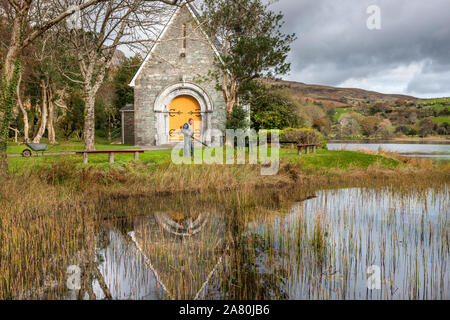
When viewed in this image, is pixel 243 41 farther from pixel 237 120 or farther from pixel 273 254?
pixel 273 254

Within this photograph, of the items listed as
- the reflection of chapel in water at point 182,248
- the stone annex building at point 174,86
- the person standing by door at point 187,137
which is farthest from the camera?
the stone annex building at point 174,86

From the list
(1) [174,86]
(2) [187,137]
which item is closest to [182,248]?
(2) [187,137]

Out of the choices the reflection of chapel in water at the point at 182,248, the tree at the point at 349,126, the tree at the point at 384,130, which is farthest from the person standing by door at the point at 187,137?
the tree at the point at 349,126

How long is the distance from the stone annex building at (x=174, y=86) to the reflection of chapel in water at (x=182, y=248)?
12653 mm

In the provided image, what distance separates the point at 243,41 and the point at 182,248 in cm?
1440

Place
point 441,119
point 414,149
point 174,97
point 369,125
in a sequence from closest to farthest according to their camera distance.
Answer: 1. point 174,97
2. point 414,149
3. point 369,125
4. point 441,119

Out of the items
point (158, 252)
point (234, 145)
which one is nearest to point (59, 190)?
point (158, 252)

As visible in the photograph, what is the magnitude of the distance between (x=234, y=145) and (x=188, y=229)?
39.8 feet

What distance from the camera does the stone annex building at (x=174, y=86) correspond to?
19.5 meters

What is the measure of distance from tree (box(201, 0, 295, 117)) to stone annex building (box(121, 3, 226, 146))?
95cm

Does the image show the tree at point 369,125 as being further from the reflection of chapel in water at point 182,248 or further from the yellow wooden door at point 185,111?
the reflection of chapel in water at point 182,248

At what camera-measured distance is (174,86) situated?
64.2ft

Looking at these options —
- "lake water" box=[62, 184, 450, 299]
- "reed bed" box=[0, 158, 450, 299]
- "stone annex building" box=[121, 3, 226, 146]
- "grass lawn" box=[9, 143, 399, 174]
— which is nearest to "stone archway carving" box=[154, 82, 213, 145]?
"stone annex building" box=[121, 3, 226, 146]
